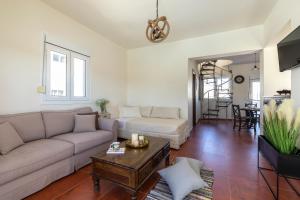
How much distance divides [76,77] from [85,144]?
1814mm

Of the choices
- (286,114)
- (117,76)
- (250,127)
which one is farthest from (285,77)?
→ (117,76)

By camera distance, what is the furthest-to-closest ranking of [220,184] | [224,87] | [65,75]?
[224,87] < [65,75] < [220,184]

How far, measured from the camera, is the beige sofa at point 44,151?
1.61 m

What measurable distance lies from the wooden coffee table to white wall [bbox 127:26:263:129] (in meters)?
2.71

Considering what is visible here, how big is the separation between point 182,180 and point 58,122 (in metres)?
2.29

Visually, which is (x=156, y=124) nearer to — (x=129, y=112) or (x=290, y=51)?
(x=129, y=112)

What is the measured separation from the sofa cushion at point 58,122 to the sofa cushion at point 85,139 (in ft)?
0.46

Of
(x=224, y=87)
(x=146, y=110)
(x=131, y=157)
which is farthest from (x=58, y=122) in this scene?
(x=224, y=87)

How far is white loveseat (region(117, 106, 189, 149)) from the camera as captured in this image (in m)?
3.39

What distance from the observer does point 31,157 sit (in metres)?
1.76

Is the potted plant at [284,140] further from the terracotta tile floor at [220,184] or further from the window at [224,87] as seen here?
the window at [224,87]

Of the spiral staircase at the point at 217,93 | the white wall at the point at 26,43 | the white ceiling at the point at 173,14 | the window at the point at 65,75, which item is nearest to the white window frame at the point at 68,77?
the window at the point at 65,75

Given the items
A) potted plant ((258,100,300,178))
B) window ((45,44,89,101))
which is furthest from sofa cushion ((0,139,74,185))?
potted plant ((258,100,300,178))

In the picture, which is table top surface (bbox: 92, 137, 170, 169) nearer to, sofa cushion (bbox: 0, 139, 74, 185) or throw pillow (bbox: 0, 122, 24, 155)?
sofa cushion (bbox: 0, 139, 74, 185)
